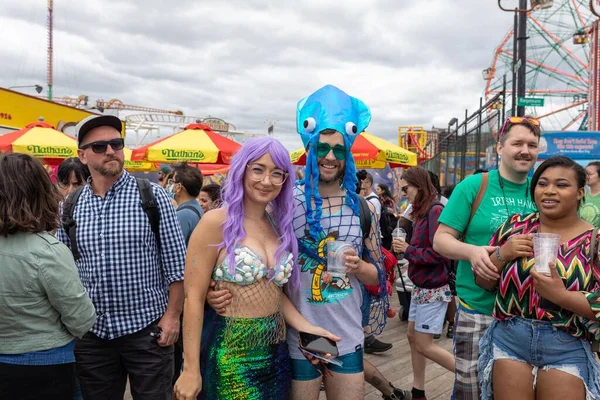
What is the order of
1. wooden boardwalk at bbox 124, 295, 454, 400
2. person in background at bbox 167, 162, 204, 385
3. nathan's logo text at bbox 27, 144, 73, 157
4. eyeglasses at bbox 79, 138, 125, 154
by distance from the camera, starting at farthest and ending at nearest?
nathan's logo text at bbox 27, 144, 73, 157 → wooden boardwalk at bbox 124, 295, 454, 400 → person in background at bbox 167, 162, 204, 385 → eyeglasses at bbox 79, 138, 125, 154

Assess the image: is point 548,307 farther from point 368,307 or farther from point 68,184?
point 68,184

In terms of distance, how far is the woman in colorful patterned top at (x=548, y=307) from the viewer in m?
2.05

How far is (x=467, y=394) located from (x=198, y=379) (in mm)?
1550

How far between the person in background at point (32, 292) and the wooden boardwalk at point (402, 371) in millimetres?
2438

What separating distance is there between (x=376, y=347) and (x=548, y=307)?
341cm

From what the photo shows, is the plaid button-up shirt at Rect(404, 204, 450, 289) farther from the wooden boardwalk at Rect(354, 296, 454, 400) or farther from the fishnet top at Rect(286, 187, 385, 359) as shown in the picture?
the fishnet top at Rect(286, 187, 385, 359)

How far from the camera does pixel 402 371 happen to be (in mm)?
4777

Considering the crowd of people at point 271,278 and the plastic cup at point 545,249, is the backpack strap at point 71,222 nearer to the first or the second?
the crowd of people at point 271,278

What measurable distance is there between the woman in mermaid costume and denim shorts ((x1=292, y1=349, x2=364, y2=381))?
0.09m

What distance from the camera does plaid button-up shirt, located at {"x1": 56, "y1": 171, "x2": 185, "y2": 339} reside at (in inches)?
96.7

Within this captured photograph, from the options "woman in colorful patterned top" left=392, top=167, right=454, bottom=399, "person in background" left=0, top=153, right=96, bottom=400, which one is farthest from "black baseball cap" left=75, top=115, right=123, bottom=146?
"woman in colorful patterned top" left=392, top=167, right=454, bottom=399

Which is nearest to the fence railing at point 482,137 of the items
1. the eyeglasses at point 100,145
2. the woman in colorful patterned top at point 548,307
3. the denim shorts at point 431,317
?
the denim shorts at point 431,317

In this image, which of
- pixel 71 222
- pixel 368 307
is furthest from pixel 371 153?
pixel 71 222

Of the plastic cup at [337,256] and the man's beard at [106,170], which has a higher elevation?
the man's beard at [106,170]
